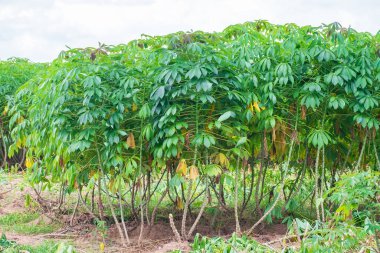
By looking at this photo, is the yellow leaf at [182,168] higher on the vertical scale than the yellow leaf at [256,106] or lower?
lower

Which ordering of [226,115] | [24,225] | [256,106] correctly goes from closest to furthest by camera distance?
[226,115], [256,106], [24,225]

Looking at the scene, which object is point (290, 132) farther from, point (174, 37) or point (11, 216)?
point (11, 216)

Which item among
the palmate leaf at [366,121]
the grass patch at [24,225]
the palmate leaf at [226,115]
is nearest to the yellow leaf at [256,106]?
the palmate leaf at [226,115]

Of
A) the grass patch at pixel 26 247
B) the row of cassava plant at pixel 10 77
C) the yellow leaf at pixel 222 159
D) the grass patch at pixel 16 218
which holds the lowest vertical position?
the grass patch at pixel 26 247

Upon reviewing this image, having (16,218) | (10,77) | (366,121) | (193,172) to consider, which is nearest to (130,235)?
(193,172)

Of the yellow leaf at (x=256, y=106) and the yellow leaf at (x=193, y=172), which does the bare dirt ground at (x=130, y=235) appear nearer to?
the yellow leaf at (x=193, y=172)

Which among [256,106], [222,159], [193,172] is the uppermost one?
[256,106]

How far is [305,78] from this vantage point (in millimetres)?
5711

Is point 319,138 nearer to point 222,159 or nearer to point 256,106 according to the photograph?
point 256,106

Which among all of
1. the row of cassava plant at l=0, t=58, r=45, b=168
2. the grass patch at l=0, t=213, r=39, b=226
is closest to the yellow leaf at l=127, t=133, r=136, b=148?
the grass patch at l=0, t=213, r=39, b=226

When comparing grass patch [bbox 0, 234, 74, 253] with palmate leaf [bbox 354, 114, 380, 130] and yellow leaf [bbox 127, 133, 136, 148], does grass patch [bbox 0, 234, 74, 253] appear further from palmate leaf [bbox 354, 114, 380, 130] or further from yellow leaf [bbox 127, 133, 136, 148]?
palmate leaf [bbox 354, 114, 380, 130]

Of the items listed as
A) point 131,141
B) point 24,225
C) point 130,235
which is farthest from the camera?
point 24,225

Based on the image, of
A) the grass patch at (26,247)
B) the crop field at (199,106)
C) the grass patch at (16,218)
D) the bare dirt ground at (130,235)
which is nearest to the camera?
the grass patch at (26,247)

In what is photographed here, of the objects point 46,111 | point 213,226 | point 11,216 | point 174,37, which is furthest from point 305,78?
point 11,216
